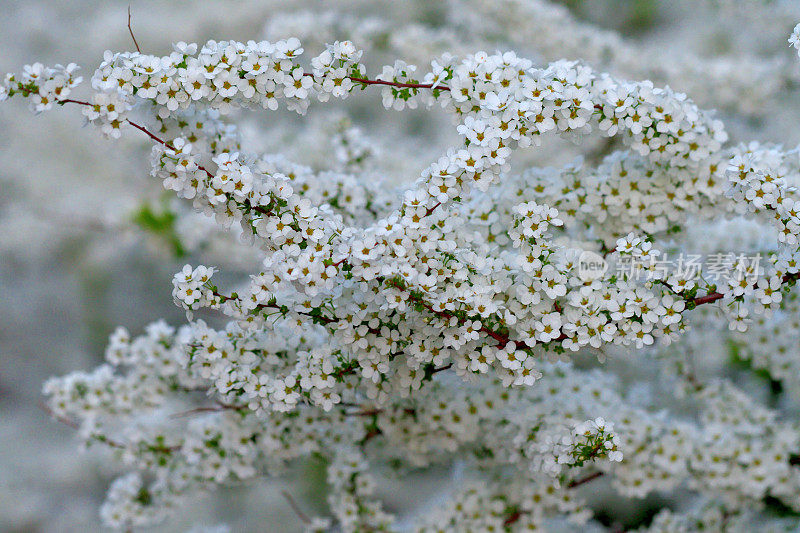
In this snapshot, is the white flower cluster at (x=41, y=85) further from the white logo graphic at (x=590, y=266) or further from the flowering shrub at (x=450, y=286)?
the white logo graphic at (x=590, y=266)

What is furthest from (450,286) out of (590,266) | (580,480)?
(580,480)

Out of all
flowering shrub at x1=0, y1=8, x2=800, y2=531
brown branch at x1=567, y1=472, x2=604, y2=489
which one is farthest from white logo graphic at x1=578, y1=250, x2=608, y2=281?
brown branch at x1=567, y1=472, x2=604, y2=489

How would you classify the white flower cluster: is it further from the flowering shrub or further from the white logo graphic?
the white logo graphic

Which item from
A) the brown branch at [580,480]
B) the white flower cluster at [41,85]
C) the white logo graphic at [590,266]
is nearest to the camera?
the white flower cluster at [41,85]

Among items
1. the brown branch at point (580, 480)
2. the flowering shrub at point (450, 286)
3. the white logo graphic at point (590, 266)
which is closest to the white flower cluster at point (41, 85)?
the flowering shrub at point (450, 286)

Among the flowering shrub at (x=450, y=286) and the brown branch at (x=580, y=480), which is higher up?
the flowering shrub at (x=450, y=286)

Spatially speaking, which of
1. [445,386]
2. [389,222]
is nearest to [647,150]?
[389,222]

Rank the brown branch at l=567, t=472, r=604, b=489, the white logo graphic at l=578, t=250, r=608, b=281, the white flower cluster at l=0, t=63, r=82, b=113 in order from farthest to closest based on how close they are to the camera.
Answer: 1. the brown branch at l=567, t=472, r=604, b=489
2. the white logo graphic at l=578, t=250, r=608, b=281
3. the white flower cluster at l=0, t=63, r=82, b=113

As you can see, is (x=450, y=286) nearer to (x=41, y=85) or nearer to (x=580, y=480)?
(x=41, y=85)
